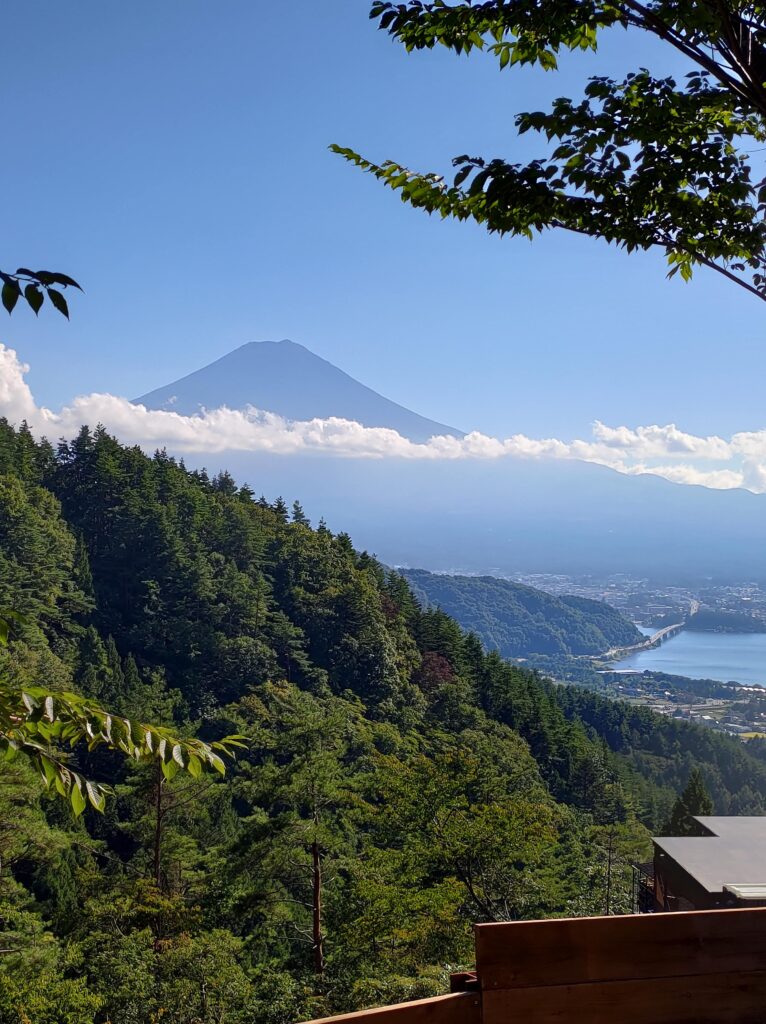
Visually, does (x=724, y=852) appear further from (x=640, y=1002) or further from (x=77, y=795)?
(x=77, y=795)

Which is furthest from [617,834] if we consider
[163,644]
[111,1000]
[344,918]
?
[163,644]

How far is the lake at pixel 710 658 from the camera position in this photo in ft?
282

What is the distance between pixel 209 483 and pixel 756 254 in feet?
142

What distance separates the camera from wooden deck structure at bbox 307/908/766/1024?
Result: 104 cm

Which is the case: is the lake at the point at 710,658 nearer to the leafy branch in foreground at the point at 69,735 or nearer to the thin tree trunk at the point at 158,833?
the thin tree trunk at the point at 158,833

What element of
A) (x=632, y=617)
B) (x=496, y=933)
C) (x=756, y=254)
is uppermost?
(x=756, y=254)

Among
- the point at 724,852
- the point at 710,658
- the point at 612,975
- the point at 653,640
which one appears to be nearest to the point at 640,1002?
the point at 612,975

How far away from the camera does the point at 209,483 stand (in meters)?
44.0

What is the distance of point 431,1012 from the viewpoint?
3.34ft

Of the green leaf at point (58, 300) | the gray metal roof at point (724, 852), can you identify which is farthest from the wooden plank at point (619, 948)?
the gray metal roof at point (724, 852)

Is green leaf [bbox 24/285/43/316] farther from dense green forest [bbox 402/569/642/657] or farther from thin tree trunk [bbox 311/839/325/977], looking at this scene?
dense green forest [bbox 402/569/642/657]

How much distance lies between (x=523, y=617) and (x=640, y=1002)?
4473 inches

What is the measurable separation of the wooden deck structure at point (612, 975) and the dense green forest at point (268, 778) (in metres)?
1.13

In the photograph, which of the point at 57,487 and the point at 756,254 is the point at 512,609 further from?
the point at 756,254
